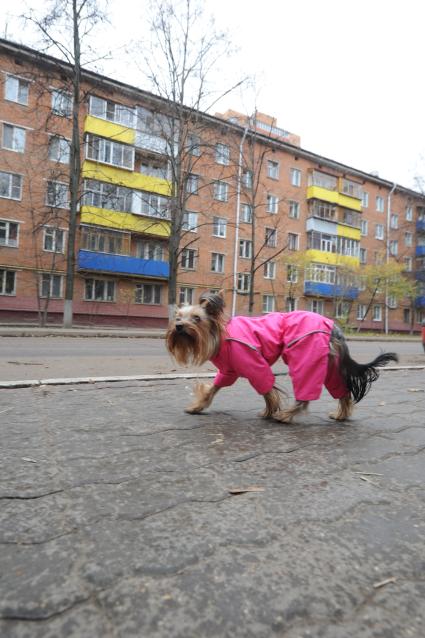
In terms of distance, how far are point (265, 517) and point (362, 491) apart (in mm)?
577

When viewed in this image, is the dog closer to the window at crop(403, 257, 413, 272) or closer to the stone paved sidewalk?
the stone paved sidewalk

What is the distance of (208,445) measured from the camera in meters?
2.50

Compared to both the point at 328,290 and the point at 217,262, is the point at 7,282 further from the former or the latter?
the point at 328,290

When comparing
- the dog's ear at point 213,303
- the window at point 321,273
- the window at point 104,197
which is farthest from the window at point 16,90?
the dog's ear at point 213,303

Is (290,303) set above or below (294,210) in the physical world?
below

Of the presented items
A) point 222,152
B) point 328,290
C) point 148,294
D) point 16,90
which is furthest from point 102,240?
point 328,290

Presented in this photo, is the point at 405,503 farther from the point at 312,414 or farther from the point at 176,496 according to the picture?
the point at 312,414

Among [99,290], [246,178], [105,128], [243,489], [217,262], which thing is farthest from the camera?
[217,262]

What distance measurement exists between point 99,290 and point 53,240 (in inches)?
176

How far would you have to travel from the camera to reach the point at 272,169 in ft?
119

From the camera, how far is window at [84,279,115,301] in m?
28.2

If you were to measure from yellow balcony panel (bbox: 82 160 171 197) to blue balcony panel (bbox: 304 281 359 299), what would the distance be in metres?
15.0

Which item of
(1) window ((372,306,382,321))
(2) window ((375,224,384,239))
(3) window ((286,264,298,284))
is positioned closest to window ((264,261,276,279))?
(3) window ((286,264,298,284))

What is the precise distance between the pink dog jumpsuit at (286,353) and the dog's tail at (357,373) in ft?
0.19
